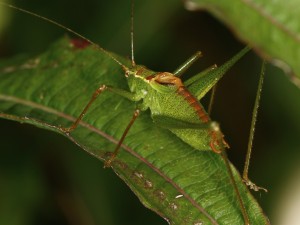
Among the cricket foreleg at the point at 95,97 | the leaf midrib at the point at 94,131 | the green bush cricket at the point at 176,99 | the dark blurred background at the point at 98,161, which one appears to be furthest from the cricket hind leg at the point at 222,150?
the dark blurred background at the point at 98,161

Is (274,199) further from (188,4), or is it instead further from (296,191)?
(188,4)

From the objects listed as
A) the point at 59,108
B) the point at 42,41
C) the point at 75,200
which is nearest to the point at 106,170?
the point at 75,200

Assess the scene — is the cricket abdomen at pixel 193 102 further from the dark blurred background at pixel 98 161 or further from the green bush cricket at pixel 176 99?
the dark blurred background at pixel 98 161

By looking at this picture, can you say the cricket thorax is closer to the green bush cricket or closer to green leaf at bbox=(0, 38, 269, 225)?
the green bush cricket

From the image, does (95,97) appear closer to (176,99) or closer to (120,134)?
(120,134)

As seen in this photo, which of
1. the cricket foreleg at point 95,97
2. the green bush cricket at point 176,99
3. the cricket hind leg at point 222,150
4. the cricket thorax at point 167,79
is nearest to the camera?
the cricket hind leg at point 222,150

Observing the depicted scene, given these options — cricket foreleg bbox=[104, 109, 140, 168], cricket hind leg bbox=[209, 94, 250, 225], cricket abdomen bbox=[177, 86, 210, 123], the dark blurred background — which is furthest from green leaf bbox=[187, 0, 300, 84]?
the dark blurred background
